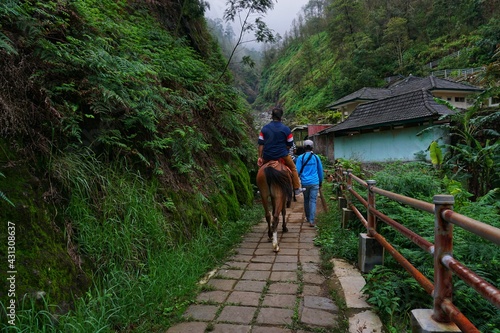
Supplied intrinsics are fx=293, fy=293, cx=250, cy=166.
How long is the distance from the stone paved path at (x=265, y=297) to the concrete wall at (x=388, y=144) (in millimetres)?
8736

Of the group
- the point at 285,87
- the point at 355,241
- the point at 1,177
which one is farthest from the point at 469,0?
the point at 1,177

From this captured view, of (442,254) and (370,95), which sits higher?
(370,95)

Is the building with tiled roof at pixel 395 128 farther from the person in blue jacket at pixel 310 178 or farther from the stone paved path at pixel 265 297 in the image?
the stone paved path at pixel 265 297

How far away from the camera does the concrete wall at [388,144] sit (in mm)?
12011

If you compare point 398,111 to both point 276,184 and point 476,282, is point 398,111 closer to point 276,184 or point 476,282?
point 276,184

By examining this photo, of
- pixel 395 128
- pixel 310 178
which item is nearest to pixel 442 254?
pixel 310 178

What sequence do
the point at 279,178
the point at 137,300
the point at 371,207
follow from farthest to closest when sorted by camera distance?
the point at 279,178
the point at 371,207
the point at 137,300

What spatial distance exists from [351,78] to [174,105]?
129 ft

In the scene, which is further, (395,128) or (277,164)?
(395,128)

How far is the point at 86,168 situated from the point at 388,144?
45.2 feet

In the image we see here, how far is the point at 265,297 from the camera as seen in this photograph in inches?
123

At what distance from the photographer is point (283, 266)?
4023 millimetres

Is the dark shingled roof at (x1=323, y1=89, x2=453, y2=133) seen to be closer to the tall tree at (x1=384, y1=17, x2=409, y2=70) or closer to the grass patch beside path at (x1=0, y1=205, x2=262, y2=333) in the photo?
the grass patch beside path at (x1=0, y1=205, x2=262, y2=333)

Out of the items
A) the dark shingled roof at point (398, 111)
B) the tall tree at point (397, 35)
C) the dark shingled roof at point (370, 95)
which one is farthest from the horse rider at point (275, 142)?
the tall tree at point (397, 35)
